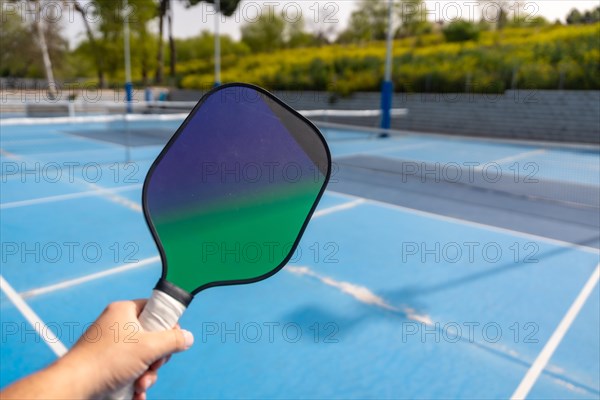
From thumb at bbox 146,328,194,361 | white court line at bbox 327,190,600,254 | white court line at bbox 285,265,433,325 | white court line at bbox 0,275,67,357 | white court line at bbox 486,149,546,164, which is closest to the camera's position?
thumb at bbox 146,328,194,361

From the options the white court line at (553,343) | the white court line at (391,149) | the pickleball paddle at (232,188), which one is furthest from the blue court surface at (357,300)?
the white court line at (391,149)

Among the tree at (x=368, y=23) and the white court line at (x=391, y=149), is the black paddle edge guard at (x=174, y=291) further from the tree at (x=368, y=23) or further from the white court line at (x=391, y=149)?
the tree at (x=368, y=23)

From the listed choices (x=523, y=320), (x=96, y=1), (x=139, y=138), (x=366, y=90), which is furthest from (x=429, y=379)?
(x=96, y=1)

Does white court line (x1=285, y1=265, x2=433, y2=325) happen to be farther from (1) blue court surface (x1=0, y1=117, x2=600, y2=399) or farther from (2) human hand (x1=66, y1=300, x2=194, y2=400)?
(2) human hand (x1=66, y1=300, x2=194, y2=400)

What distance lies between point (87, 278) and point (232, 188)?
4188mm

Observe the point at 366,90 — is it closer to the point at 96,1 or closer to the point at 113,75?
the point at 96,1

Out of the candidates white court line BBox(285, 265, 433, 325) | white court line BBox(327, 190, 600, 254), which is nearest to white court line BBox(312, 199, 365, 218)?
white court line BBox(327, 190, 600, 254)

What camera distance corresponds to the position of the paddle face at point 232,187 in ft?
3.77

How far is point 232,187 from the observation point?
120 centimetres

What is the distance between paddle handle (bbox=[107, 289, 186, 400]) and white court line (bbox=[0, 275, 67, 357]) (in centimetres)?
294

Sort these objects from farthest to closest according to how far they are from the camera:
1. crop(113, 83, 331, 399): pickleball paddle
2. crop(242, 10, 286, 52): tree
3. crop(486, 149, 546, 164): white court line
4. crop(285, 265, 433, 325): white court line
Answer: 1. crop(242, 10, 286, 52): tree
2. crop(486, 149, 546, 164): white court line
3. crop(285, 265, 433, 325): white court line
4. crop(113, 83, 331, 399): pickleball paddle

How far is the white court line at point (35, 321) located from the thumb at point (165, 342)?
9.78 ft

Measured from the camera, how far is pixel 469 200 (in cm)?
852

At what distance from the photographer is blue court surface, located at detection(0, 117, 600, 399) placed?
323cm
